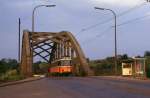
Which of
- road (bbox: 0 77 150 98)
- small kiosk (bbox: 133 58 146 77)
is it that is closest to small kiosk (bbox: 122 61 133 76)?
small kiosk (bbox: 133 58 146 77)

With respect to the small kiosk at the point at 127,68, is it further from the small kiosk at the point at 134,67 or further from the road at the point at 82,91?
the road at the point at 82,91

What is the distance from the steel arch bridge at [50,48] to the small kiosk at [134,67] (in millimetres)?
13646

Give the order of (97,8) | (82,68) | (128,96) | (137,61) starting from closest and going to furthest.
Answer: (128,96), (137,61), (97,8), (82,68)

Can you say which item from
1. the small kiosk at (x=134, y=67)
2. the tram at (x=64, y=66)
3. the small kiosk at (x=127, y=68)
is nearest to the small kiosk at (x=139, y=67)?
the small kiosk at (x=134, y=67)

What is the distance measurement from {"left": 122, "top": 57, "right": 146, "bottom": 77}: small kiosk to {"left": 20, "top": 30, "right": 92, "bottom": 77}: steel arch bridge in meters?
13.6

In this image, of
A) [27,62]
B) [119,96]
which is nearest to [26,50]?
[27,62]

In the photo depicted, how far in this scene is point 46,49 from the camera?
3863 inches

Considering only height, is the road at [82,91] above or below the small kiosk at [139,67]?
below

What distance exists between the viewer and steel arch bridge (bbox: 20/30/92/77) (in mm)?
71250

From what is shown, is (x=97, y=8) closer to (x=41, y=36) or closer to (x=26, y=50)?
(x=26, y=50)

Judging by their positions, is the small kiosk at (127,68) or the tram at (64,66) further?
the tram at (64,66)

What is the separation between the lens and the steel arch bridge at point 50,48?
71.2 metres

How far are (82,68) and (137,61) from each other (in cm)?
2241

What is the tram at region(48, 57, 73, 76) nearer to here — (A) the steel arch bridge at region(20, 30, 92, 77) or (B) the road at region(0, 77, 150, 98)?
(A) the steel arch bridge at region(20, 30, 92, 77)
